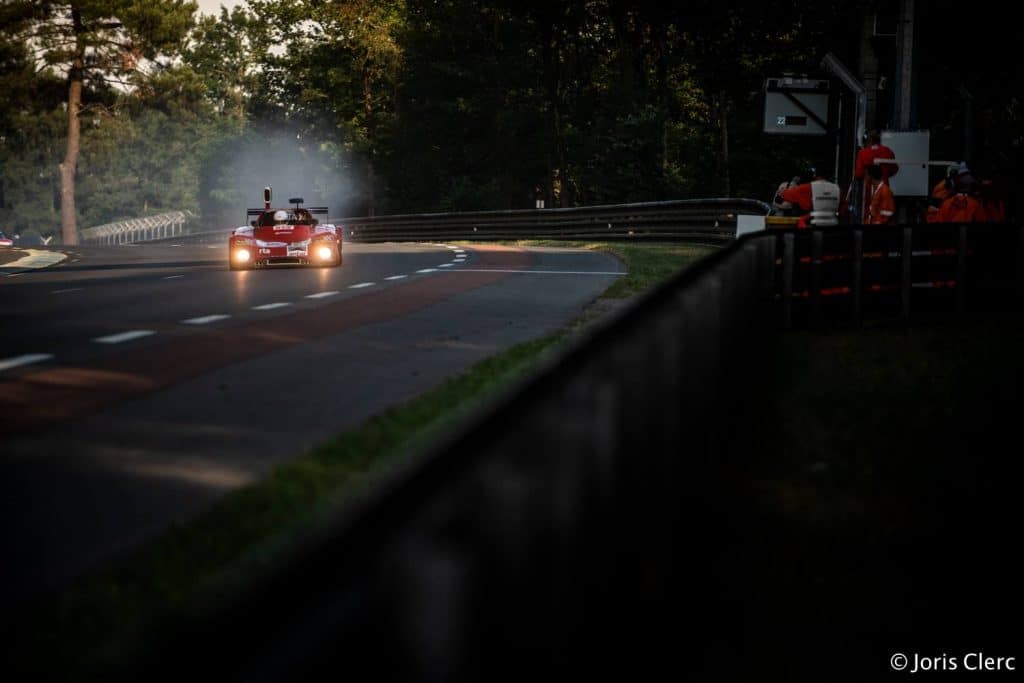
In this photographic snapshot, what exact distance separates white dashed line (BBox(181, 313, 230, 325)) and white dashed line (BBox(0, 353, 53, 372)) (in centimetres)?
298

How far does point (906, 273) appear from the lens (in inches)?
540

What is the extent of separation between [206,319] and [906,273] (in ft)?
22.7

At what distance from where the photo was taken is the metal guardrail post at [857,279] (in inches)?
529

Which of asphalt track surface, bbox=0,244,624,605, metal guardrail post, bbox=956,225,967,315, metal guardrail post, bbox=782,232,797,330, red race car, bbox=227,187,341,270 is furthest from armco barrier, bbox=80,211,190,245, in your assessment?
metal guardrail post, bbox=782,232,797,330

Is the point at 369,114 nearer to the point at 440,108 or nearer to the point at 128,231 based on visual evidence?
the point at 440,108

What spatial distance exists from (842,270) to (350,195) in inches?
2856

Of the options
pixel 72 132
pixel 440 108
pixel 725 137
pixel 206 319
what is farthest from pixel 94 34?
pixel 206 319

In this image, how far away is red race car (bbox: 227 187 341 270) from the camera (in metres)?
26.7

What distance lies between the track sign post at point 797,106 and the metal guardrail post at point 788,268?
729 inches

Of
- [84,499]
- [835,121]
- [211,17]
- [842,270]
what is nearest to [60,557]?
[84,499]

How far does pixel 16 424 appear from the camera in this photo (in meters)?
8.13

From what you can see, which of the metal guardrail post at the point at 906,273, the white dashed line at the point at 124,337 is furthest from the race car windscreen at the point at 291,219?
the metal guardrail post at the point at 906,273

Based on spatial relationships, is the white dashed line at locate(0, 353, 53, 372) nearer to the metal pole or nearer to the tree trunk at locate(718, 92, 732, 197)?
the metal pole

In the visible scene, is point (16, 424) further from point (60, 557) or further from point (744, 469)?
point (744, 469)
